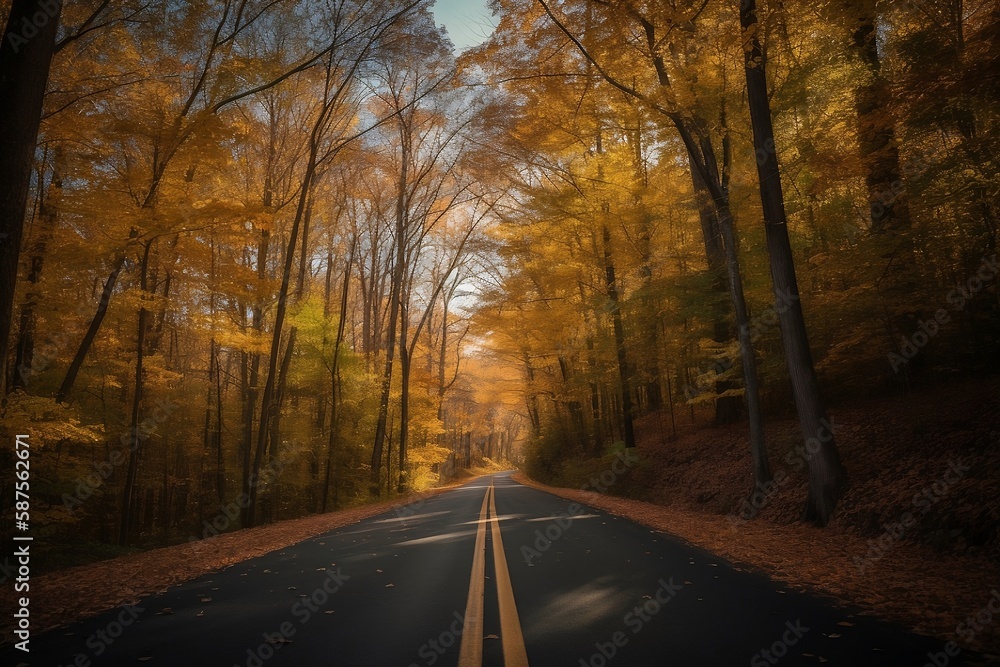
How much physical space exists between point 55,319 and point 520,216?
546 inches

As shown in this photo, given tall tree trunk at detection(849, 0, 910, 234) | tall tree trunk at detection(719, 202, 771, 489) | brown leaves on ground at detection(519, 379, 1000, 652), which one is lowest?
brown leaves on ground at detection(519, 379, 1000, 652)

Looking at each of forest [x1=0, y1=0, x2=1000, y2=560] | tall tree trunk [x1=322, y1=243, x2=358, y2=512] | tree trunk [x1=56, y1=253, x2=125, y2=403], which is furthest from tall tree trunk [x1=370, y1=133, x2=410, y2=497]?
tree trunk [x1=56, y1=253, x2=125, y2=403]

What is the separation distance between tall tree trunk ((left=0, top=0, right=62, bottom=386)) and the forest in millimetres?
29

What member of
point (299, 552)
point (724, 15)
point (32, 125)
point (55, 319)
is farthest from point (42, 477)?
point (724, 15)

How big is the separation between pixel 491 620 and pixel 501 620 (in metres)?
0.09

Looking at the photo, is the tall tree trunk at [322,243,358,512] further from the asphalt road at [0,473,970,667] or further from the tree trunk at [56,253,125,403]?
the asphalt road at [0,473,970,667]

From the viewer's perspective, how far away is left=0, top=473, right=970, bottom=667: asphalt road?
3422 mm

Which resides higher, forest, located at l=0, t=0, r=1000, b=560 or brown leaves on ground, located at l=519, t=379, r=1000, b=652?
forest, located at l=0, t=0, r=1000, b=560

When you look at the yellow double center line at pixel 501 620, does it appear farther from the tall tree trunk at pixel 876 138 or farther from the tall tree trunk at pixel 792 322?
the tall tree trunk at pixel 876 138

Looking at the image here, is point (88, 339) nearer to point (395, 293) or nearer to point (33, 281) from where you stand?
point (33, 281)

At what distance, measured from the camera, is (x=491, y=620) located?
4227mm

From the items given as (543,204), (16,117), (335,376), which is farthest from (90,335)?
(543,204)

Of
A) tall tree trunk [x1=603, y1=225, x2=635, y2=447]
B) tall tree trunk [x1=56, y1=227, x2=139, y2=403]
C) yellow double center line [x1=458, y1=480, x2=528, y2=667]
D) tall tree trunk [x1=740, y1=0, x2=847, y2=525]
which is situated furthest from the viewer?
tall tree trunk [x1=603, y1=225, x2=635, y2=447]

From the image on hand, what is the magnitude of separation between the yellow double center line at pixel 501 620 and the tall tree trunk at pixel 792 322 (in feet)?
17.8
